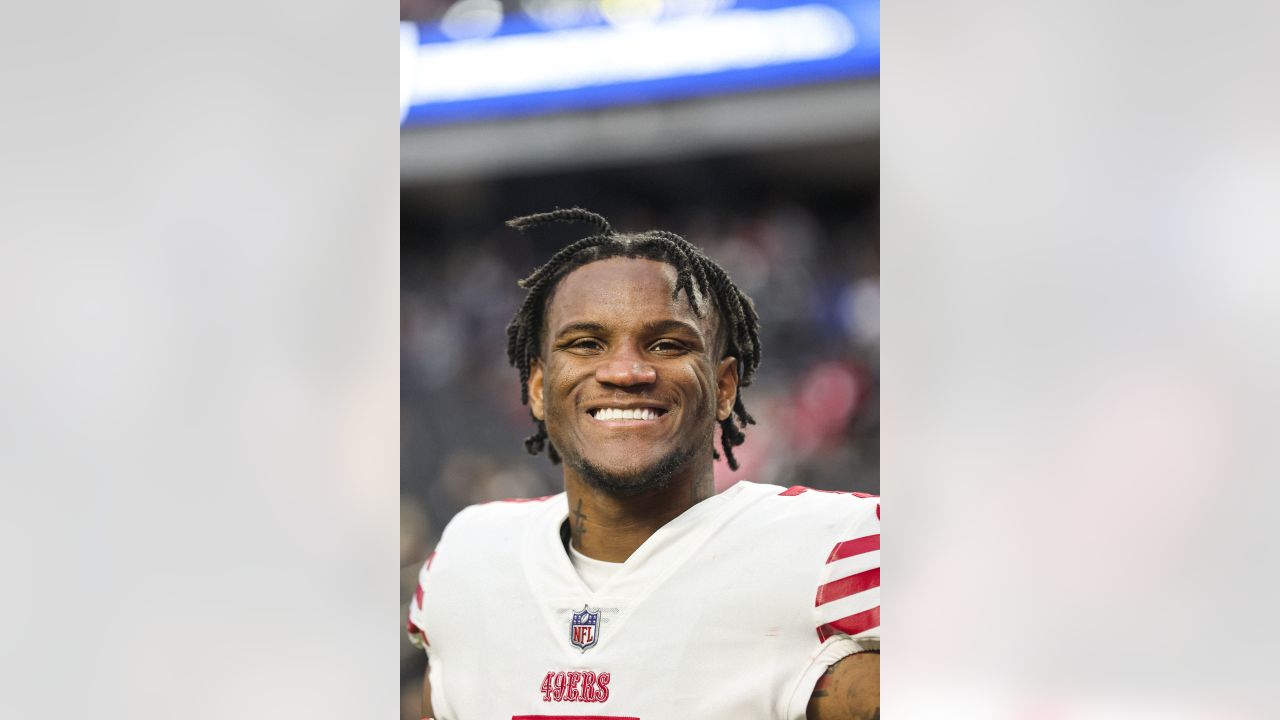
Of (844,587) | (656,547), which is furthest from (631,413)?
(844,587)

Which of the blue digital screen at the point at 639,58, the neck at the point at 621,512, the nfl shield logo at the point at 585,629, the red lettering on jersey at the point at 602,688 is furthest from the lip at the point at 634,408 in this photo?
the blue digital screen at the point at 639,58

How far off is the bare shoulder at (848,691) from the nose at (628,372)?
0.55 meters

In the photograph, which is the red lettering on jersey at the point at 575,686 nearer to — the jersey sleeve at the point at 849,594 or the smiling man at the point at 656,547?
the smiling man at the point at 656,547

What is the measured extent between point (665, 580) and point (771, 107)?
0.85 m

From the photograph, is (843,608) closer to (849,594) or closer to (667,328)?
(849,594)

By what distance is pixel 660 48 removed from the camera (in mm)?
2543

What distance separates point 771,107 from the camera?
252 centimetres

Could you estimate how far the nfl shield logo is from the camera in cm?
235

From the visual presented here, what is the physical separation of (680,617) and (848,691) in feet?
0.96

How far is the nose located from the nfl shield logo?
1.26 feet

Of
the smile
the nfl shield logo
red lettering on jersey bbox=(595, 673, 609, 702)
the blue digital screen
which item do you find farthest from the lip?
the blue digital screen
